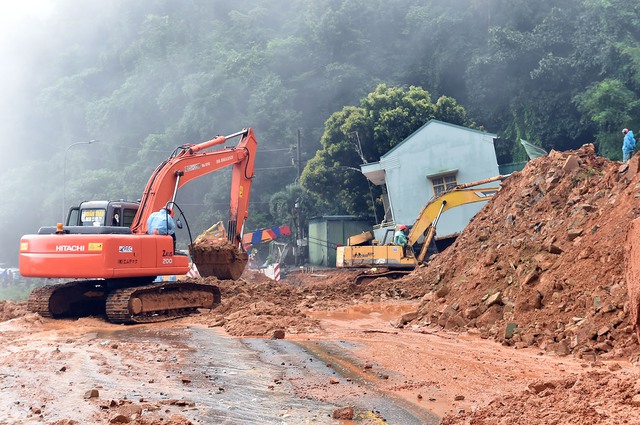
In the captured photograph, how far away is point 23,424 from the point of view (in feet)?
19.0

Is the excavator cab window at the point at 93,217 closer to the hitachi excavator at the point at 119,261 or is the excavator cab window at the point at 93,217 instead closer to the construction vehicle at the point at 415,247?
the hitachi excavator at the point at 119,261

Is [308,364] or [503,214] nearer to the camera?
[308,364]

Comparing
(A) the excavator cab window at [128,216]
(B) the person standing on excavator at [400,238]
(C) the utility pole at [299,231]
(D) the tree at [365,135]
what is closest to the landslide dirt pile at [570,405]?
(A) the excavator cab window at [128,216]

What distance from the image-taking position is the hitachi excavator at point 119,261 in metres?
13.1

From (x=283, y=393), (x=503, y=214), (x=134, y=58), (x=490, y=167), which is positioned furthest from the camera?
(x=134, y=58)

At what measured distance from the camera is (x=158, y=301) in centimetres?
1403

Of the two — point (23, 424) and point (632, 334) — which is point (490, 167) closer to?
point (632, 334)

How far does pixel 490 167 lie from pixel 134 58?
47.6m

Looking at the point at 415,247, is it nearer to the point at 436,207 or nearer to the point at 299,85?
the point at 436,207

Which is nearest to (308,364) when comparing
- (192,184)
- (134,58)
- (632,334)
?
(632,334)

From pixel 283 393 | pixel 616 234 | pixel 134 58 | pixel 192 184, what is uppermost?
pixel 134 58

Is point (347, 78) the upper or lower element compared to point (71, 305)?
upper

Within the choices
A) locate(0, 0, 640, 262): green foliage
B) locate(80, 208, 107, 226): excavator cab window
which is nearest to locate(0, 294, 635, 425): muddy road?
locate(80, 208, 107, 226): excavator cab window

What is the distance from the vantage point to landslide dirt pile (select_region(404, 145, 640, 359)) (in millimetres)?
8617
